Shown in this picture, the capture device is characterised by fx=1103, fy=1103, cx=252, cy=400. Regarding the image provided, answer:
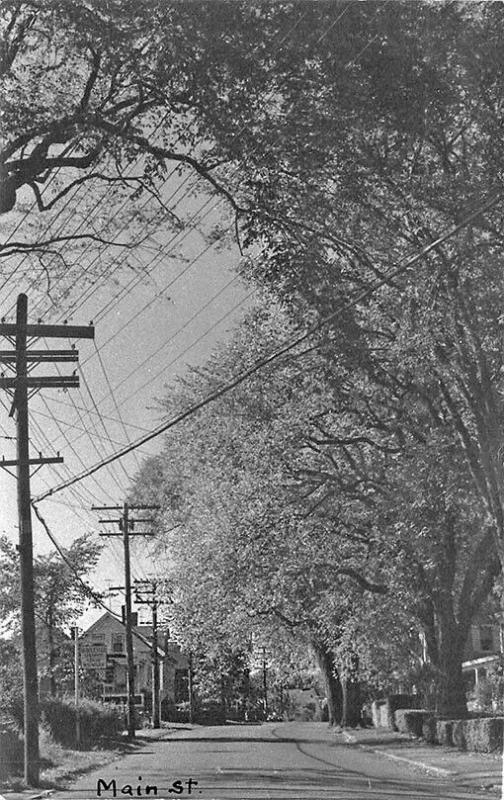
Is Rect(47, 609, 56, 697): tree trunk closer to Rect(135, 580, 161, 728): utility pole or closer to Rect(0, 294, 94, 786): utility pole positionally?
Rect(135, 580, 161, 728): utility pole

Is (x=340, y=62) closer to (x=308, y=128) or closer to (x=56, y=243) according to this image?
(x=308, y=128)

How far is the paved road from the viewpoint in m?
10.6

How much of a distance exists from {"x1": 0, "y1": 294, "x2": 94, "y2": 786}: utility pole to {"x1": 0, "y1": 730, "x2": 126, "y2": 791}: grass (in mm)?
290

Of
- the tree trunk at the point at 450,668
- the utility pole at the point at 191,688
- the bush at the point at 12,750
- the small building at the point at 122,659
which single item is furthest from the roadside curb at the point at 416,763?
the utility pole at the point at 191,688

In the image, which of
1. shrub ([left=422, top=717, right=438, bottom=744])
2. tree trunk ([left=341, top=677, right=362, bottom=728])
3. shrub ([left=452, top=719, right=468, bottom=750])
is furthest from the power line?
tree trunk ([left=341, top=677, right=362, bottom=728])

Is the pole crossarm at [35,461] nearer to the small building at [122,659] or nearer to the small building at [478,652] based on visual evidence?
the small building at [122,659]

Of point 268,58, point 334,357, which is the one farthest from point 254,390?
point 268,58

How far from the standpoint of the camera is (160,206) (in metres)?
12.2

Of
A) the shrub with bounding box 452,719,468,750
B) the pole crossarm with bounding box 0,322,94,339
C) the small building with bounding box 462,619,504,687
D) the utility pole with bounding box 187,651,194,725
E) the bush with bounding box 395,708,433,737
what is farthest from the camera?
the small building with bounding box 462,619,504,687

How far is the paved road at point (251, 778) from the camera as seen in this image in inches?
417

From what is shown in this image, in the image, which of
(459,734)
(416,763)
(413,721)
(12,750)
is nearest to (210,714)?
(413,721)

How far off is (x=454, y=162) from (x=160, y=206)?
11.3 ft

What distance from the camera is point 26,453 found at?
51.2ft

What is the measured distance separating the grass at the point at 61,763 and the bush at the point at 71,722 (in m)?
0.30
